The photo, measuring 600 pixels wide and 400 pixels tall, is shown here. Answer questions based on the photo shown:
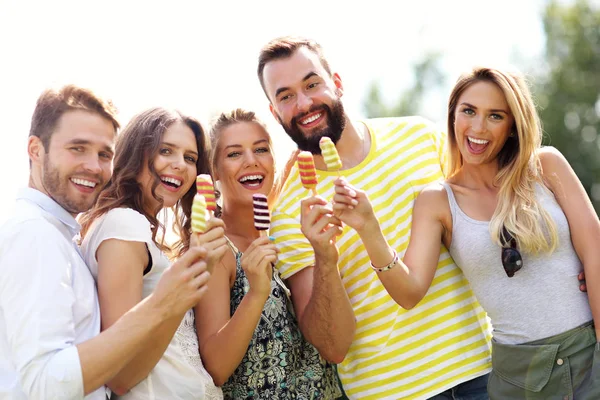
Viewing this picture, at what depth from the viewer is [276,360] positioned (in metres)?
4.56

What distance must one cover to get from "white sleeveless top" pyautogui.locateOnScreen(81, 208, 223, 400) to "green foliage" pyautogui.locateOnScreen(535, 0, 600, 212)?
29003 millimetres

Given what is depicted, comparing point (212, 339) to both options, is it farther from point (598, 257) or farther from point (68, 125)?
point (598, 257)

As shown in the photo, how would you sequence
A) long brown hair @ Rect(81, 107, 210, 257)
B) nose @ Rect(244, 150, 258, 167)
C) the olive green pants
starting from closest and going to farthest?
1. the olive green pants
2. long brown hair @ Rect(81, 107, 210, 257)
3. nose @ Rect(244, 150, 258, 167)

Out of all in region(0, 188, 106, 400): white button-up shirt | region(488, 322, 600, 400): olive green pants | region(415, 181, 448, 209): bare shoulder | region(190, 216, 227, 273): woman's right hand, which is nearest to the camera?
region(0, 188, 106, 400): white button-up shirt

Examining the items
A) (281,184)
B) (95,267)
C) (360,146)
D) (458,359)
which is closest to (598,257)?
(458,359)

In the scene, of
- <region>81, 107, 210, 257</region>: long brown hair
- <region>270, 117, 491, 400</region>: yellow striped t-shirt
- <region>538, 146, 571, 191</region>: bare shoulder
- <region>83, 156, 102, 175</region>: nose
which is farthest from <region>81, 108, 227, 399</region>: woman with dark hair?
<region>538, 146, 571, 191</region>: bare shoulder

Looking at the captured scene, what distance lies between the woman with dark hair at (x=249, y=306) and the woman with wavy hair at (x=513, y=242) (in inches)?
29.9

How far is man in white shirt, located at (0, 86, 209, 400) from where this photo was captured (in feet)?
10.6

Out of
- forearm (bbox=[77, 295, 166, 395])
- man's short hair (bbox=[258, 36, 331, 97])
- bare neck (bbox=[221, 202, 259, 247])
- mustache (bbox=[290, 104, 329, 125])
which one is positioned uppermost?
man's short hair (bbox=[258, 36, 331, 97])

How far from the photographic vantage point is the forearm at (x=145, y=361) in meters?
3.66

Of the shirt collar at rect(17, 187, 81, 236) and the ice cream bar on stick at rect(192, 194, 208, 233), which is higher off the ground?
the shirt collar at rect(17, 187, 81, 236)

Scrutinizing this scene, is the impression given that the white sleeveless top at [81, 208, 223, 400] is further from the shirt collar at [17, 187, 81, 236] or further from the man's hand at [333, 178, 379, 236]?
the man's hand at [333, 178, 379, 236]

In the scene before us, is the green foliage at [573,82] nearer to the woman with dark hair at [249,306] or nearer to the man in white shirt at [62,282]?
the woman with dark hair at [249,306]

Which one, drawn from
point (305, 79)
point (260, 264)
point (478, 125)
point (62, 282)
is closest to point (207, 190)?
point (260, 264)
